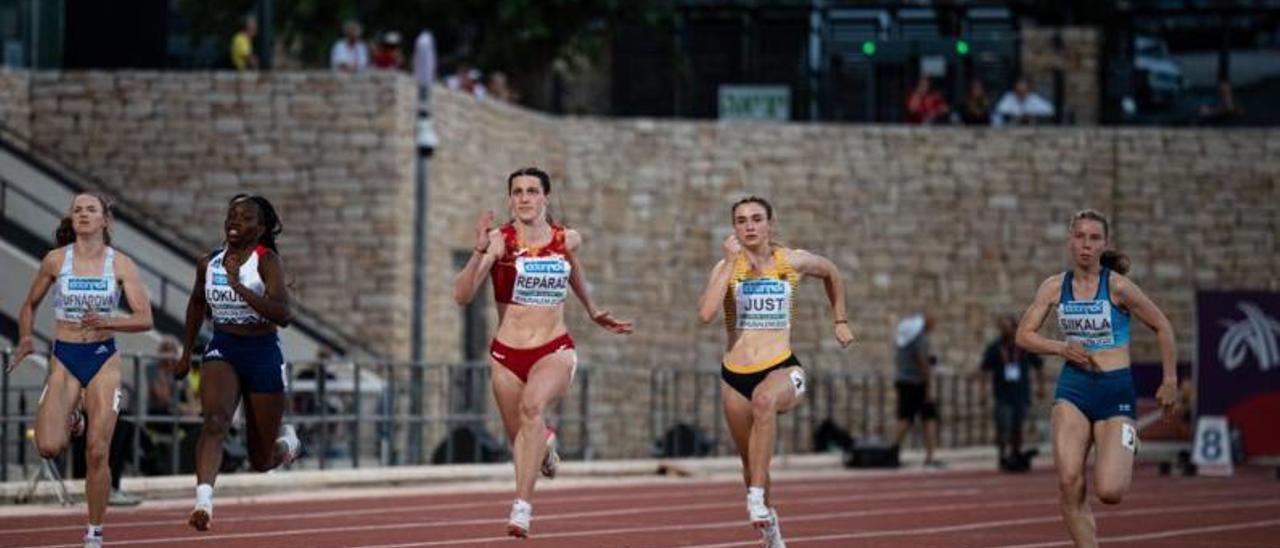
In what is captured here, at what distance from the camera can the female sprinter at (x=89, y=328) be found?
16.6m

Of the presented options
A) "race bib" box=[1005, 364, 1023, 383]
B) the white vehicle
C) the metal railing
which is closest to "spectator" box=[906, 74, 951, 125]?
the white vehicle

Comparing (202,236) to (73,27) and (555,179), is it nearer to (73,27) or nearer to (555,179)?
(73,27)

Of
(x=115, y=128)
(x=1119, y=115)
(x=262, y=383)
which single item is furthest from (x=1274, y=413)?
(x=262, y=383)

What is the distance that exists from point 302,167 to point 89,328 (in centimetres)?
2053

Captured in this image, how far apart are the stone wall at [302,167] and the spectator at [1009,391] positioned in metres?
7.35

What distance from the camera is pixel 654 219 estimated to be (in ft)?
143

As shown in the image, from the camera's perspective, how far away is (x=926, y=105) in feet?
145

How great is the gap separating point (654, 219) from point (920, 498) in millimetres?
17094

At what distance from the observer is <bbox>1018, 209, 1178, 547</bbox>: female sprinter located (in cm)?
1593

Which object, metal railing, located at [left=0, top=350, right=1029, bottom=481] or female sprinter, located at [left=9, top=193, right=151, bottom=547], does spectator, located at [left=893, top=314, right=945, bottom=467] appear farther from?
A: female sprinter, located at [left=9, top=193, right=151, bottom=547]

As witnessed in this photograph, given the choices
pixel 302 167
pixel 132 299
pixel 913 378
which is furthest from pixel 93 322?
pixel 302 167

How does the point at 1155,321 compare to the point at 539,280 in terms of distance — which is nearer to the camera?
the point at 1155,321

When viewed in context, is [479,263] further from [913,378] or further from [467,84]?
[467,84]

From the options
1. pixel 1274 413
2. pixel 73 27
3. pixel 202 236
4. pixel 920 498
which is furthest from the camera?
pixel 73 27
